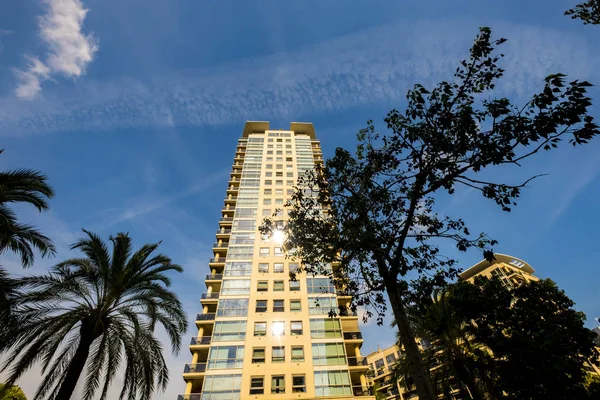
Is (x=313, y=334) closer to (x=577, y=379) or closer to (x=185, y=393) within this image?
(x=185, y=393)

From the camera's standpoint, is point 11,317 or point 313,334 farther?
point 313,334

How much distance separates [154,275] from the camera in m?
14.1

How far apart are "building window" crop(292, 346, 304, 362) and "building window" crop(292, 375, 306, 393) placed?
1324 mm

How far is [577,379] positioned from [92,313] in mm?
24179

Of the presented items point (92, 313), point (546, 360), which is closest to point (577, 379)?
point (546, 360)

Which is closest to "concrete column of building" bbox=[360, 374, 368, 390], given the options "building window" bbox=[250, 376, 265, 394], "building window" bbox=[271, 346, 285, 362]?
"building window" bbox=[271, 346, 285, 362]

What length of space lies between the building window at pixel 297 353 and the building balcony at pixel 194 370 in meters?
7.59

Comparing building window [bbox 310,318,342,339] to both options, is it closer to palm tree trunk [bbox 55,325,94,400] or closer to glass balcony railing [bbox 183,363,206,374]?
glass balcony railing [bbox 183,363,206,374]

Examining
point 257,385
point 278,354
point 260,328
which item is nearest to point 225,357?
point 257,385

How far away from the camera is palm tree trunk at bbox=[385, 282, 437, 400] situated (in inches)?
287

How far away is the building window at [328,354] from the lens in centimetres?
2507

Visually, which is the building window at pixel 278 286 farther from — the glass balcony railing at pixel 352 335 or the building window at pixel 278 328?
the glass balcony railing at pixel 352 335

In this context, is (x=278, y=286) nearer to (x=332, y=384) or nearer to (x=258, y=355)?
(x=258, y=355)

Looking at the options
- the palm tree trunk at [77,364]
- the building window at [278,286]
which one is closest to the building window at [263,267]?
the building window at [278,286]
